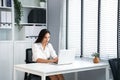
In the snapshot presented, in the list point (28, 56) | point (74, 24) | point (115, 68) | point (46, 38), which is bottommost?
point (115, 68)

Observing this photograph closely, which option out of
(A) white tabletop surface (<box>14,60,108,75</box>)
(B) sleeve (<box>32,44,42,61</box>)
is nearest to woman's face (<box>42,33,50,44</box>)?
(B) sleeve (<box>32,44,42,61</box>)

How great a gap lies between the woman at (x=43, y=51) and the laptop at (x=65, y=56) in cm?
17

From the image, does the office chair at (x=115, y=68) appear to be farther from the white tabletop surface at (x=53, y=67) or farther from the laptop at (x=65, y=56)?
the laptop at (x=65, y=56)

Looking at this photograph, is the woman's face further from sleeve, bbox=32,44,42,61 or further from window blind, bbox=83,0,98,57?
window blind, bbox=83,0,98,57

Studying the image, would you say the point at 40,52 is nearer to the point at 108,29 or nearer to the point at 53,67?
the point at 53,67

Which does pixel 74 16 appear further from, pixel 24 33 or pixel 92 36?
pixel 24 33

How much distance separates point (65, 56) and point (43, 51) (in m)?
0.58

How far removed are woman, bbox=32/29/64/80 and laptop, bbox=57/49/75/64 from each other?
0.56 feet

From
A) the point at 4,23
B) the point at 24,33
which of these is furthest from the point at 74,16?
the point at 4,23

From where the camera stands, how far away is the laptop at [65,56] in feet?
13.2

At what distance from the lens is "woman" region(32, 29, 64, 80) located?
433 cm

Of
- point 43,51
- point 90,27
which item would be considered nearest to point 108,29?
point 90,27

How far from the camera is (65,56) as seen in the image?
409 centimetres

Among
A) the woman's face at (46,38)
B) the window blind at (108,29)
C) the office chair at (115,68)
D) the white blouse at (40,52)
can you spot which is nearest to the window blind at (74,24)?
the window blind at (108,29)
